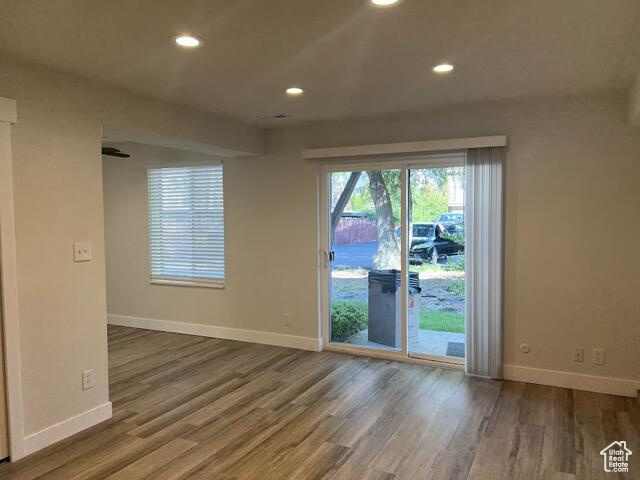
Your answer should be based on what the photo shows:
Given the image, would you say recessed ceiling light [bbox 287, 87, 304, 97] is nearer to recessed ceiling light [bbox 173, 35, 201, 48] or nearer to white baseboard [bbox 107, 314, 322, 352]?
recessed ceiling light [bbox 173, 35, 201, 48]

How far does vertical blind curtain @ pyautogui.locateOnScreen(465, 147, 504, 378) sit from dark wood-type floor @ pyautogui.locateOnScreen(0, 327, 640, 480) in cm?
34

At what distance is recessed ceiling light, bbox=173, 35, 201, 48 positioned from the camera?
252 cm

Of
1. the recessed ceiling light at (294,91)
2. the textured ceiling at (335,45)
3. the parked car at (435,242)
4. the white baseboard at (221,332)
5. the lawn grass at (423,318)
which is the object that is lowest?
the white baseboard at (221,332)

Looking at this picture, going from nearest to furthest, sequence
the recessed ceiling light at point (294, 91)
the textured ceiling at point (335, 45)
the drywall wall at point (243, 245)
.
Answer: the textured ceiling at point (335, 45)
the recessed ceiling light at point (294, 91)
the drywall wall at point (243, 245)

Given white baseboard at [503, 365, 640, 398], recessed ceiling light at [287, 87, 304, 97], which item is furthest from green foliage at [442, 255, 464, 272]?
recessed ceiling light at [287, 87, 304, 97]

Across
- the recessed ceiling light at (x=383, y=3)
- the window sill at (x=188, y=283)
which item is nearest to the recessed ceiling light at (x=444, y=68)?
the recessed ceiling light at (x=383, y=3)

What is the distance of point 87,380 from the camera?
10.9 feet

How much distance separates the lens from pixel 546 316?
402 cm

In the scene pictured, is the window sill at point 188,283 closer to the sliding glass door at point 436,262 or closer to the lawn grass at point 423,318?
the lawn grass at point 423,318

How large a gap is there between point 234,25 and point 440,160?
102 inches

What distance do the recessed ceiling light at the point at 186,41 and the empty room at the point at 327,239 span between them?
2 cm

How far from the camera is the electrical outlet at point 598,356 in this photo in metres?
3.84

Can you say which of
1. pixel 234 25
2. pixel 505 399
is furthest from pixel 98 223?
pixel 505 399

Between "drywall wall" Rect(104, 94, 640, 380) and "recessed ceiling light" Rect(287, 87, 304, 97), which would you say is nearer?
"recessed ceiling light" Rect(287, 87, 304, 97)
